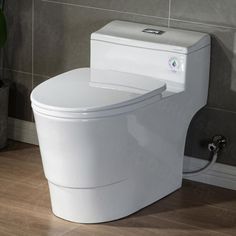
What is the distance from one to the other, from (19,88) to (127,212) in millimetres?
983

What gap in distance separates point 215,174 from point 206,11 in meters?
0.67

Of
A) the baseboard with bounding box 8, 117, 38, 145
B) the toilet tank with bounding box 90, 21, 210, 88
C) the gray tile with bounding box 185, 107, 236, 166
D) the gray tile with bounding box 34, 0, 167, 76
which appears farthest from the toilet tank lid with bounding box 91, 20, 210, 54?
the baseboard with bounding box 8, 117, 38, 145

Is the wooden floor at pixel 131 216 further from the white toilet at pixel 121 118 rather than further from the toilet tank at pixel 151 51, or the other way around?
the toilet tank at pixel 151 51

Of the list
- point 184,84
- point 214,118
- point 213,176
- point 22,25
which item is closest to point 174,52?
point 184,84

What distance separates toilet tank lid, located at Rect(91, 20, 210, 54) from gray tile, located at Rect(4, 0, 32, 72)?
0.46m

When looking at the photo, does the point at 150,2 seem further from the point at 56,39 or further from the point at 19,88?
the point at 19,88

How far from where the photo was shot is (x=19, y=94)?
368cm

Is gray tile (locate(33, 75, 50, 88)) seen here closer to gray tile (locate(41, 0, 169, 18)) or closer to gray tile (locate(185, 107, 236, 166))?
gray tile (locate(41, 0, 169, 18))

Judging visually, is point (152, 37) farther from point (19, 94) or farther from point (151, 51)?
point (19, 94)

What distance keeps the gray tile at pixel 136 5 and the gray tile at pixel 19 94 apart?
0.48 metres

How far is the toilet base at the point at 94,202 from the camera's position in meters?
2.88

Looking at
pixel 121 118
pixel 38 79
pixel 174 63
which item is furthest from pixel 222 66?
pixel 38 79

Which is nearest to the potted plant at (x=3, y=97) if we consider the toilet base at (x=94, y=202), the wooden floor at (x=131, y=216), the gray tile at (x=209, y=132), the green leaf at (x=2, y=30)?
the green leaf at (x=2, y=30)

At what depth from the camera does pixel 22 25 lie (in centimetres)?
356
